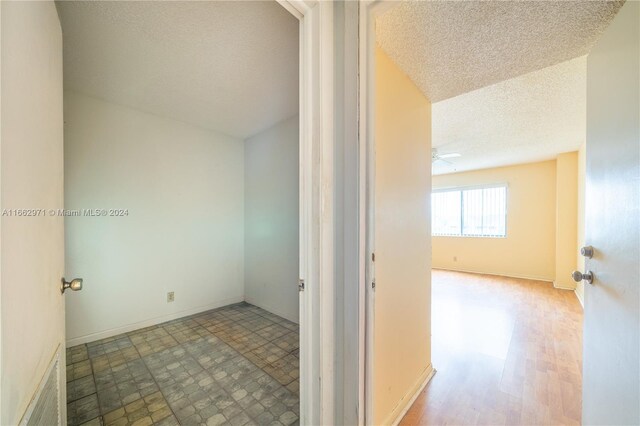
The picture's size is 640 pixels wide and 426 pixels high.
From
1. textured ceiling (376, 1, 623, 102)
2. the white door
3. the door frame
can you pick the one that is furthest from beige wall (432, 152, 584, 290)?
the white door

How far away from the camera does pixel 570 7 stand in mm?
1108

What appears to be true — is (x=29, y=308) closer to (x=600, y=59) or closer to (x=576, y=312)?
(x=600, y=59)

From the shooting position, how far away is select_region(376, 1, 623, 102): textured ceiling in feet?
3.66

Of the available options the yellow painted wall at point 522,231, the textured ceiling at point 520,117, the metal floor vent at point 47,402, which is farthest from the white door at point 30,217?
the yellow painted wall at point 522,231

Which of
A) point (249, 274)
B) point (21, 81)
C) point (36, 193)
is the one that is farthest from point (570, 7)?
point (249, 274)

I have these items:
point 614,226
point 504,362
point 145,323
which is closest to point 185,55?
point 614,226

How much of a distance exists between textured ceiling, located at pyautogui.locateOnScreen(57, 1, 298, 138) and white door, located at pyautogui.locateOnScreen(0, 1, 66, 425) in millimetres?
652

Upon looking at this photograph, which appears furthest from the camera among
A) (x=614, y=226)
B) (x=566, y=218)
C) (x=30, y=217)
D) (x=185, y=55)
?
(x=566, y=218)

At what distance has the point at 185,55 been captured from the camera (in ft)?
5.82

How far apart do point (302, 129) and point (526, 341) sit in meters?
3.09

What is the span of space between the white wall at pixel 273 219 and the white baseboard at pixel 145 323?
363 mm

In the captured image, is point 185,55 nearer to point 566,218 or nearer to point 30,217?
point 30,217

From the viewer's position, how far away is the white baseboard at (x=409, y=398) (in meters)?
1.45

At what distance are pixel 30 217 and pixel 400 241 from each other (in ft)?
5.14
